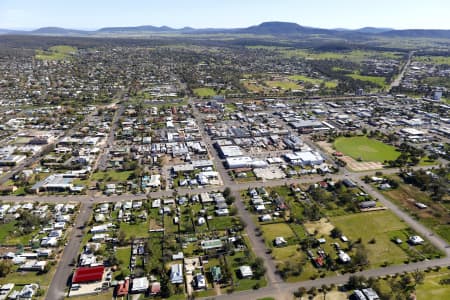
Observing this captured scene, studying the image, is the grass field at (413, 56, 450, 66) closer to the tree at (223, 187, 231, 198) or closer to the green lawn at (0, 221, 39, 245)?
the tree at (223, 187, 231, 198)

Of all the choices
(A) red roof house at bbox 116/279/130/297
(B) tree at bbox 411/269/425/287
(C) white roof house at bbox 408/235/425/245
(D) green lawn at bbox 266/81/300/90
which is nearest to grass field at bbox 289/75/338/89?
(D) green lawn at bbox 266/81/300/90

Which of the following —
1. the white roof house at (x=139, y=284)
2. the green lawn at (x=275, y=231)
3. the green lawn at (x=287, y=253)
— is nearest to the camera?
the white roof house at (x=139, y=284)

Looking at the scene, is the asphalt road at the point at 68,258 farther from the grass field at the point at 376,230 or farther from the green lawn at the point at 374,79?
the green lawn at the point at 374,79

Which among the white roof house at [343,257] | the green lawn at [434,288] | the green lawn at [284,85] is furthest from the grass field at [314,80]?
the green lawn at [434,288]

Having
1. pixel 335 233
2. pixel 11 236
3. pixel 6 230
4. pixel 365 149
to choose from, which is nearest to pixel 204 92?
pixel 365 149

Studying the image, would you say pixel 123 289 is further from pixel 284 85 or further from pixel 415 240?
pixel 284 85

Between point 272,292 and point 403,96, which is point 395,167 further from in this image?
point 403,96
